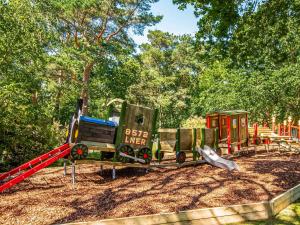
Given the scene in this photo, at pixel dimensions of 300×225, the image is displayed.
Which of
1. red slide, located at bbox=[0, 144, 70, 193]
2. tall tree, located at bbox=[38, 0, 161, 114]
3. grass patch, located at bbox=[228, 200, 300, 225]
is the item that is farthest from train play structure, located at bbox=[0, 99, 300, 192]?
tall tree, located at bbox=[38, 0, 161, 114]

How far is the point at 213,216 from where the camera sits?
570 cm

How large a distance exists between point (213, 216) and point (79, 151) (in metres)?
4.34

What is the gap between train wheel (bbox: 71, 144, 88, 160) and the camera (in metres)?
8.29

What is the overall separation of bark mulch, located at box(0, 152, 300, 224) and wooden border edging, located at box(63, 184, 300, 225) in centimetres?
44

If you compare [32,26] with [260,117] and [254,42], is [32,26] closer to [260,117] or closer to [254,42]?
[254,42]

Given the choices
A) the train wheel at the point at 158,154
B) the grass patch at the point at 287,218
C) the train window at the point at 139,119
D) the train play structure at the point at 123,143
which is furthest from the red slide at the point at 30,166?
the grass patch at the point at 287,218

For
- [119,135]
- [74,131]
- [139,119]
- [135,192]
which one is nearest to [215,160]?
[139,119]

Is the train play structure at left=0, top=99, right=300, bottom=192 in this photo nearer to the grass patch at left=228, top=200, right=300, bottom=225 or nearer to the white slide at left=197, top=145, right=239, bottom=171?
the white slide at left=197, top=145, right=239, bottom=171

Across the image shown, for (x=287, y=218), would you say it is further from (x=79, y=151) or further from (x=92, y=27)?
(x=92, y=27)

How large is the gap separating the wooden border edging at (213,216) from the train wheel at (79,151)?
354 centimetres

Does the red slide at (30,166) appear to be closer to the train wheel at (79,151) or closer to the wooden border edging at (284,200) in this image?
the train wheel at (79,151)

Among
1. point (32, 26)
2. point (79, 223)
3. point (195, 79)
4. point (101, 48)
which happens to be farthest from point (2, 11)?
point (195, 79)

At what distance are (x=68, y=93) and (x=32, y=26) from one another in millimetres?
7540

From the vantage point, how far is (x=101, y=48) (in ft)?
78.6
